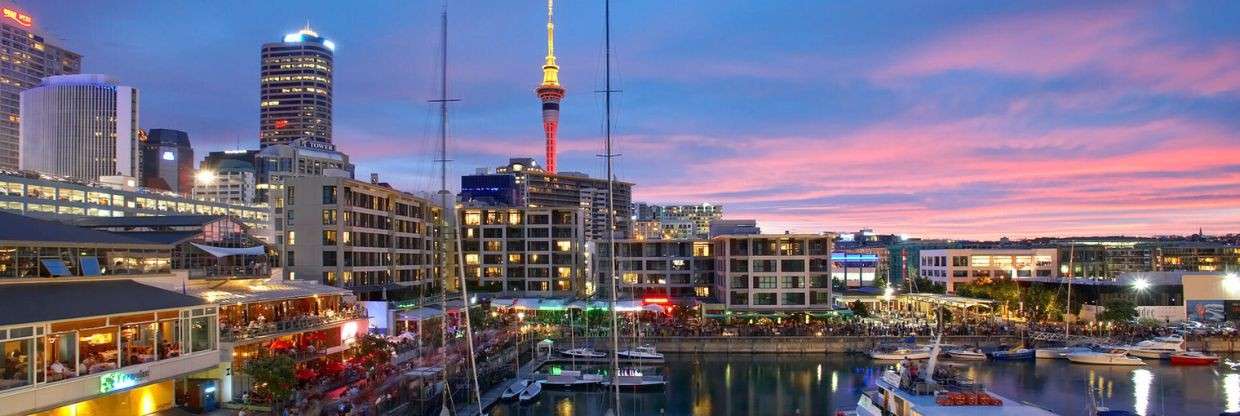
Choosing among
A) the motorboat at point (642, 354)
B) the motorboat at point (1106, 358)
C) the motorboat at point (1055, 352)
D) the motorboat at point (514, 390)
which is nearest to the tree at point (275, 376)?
the motorboat at point (514, 390)

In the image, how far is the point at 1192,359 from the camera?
7744 centimetres

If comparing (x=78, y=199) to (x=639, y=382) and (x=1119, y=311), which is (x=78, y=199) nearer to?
(x=639, y=382)

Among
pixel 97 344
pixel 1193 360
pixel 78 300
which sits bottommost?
pixel 1193 360

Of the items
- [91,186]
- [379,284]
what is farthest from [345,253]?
[91,186]

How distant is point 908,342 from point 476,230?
55309 millimetres

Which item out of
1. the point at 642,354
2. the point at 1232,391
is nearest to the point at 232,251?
the point at 642,354

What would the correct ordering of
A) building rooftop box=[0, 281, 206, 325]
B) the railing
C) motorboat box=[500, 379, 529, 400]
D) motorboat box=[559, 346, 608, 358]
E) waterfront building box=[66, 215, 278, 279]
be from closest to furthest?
building rooftop box=[0, 281, 206, 325]
the railing
waterfront building box=[66, 215, 278, 279]
motorboat box=[500, 379, 529, 400]
motorboat box=[559, 346, 608, 358]

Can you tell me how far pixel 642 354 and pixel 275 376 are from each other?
41.9 meters

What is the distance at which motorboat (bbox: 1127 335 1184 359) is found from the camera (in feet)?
262

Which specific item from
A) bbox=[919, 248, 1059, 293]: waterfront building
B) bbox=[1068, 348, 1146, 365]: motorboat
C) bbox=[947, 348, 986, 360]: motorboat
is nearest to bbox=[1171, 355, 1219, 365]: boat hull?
bbox=[1068, 348, 1146, 365]: motorboat

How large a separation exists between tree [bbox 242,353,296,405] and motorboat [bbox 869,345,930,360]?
183 feet

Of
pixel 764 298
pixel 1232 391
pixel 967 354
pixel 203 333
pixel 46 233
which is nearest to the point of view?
pixel 46 233

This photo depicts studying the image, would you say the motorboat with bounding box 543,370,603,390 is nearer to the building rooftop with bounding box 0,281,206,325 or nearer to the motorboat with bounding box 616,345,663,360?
the motorboat with bounding box 616,345,663,360

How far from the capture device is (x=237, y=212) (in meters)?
180
